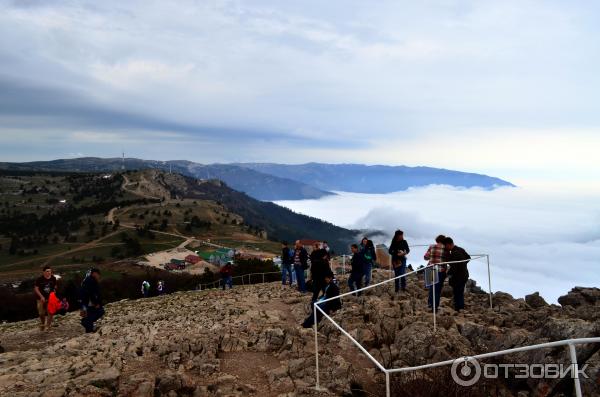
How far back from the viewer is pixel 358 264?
48.5 feet

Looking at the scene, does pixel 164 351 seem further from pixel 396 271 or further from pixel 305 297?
pixel 396 271

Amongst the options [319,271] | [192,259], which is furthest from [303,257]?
[192,259]

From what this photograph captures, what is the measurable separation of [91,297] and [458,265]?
1041cm

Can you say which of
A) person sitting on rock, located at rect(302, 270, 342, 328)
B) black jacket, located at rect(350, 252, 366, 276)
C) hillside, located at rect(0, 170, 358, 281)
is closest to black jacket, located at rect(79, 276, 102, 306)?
person sitting on rock, located at rect(302, 270, 342, 328)

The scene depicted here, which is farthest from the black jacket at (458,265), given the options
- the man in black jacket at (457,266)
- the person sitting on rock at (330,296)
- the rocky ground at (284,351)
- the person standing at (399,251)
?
the person sitting on rock at (330,296)

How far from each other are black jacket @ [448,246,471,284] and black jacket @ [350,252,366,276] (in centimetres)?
345

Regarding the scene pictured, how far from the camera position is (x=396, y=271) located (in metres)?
15.1

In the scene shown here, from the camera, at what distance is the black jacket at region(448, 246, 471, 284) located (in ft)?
38.7

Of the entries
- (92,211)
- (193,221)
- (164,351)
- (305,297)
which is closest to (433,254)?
(305,297)

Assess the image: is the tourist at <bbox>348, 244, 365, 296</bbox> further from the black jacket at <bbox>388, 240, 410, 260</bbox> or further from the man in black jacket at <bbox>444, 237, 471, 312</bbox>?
the man in black jacket at <bbox>444, 237, 471, 312</bbox>

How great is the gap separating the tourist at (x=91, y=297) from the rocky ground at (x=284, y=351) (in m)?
0.55

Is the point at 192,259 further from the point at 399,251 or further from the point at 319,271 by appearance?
the point at 319,271

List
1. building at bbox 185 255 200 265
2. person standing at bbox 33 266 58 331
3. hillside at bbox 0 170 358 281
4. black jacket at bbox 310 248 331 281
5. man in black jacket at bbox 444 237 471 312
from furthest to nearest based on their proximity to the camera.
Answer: hillside at bbox 0 170 358 281, building at bbox 185 255 200 265, person standing at bbox 33 266 58 331, man in black jacket at bbox 444 237 471 312, black jacket at bbox 310 248 331 281

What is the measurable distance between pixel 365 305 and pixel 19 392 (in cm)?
858
